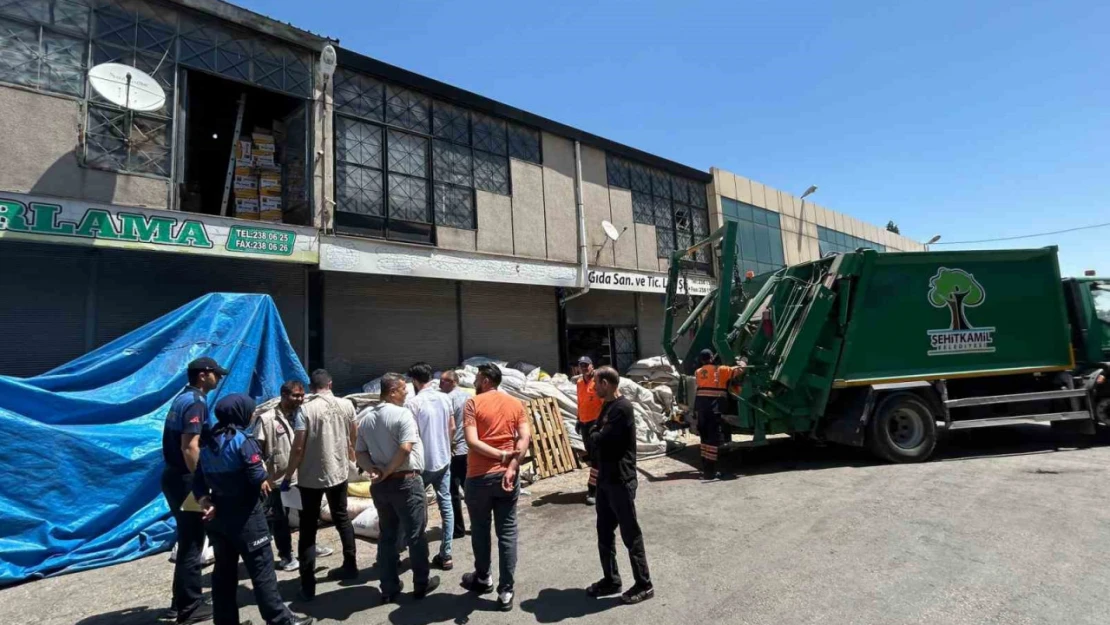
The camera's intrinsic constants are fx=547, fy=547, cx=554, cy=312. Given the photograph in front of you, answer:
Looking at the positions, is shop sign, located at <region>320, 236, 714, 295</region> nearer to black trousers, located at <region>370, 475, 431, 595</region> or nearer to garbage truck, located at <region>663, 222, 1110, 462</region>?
garbage truck, located at <region>663, 222, 1110, 462</region>

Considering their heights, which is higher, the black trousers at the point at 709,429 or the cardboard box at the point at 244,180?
the cardboard box at the point at 244,180

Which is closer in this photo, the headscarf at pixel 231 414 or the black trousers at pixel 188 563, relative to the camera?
the headscarf at pixel 231 414

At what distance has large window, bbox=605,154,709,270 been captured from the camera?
1567 centimetres

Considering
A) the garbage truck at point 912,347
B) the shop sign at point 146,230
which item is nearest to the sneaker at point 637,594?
the garbage truck at point 912,347

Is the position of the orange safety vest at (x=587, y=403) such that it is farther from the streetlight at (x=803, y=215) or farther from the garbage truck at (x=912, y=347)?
the streetlight at (x=803, y=215)

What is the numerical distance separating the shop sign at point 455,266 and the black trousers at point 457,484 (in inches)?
202

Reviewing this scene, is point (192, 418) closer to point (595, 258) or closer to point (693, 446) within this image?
point (693, 446)

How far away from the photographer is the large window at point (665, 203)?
15672mm

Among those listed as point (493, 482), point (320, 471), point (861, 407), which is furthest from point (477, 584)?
point (861, 407)

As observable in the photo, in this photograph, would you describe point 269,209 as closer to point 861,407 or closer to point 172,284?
point 172,284

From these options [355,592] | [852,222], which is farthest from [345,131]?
[852,222]

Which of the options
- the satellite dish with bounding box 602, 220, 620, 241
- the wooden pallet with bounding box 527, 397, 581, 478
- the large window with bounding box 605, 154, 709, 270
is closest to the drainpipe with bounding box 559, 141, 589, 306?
the satellite dish with bounding box 602, 220, 620, 241

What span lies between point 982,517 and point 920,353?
321cm

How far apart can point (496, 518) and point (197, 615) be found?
230 centimetres
